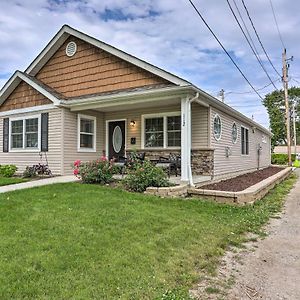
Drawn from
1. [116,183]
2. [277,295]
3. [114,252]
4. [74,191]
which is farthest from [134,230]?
[116,183]

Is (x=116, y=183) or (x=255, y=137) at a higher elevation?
(x=255, y=137)

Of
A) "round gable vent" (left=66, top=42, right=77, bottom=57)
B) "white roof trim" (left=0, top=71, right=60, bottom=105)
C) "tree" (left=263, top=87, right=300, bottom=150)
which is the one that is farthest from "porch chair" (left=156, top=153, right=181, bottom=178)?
"tree" (left=263, top=87, right=300, bottom=150)

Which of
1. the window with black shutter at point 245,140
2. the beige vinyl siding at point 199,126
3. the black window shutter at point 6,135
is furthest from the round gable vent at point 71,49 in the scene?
the window with black shutter at point 245,140

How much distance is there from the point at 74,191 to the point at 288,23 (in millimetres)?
11137

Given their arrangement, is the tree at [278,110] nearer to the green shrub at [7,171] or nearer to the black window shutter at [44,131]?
the black window shutter at [44,131]

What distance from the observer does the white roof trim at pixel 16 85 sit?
11630 millimetres

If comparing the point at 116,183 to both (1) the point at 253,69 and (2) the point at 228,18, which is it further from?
(1) the point at 253,69

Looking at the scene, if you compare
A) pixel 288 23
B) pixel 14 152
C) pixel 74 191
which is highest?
pixel 288 23

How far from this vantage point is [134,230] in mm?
4867

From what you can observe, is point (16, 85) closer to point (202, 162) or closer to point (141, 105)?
point (141, 105)

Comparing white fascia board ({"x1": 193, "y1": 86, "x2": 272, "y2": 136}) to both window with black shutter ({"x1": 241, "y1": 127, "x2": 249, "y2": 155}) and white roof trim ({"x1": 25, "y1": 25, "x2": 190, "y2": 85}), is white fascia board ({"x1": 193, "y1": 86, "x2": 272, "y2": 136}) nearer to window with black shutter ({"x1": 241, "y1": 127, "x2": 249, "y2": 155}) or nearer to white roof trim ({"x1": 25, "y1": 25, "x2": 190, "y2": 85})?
window with black shutter ({"x1": 241, "y1": 127, "x2": 249, "y2": 155})

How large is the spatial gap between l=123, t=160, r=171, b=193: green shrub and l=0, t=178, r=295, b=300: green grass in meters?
0.95

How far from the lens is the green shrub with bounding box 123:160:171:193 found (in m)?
8.30

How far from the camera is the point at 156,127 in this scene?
12.2 m
